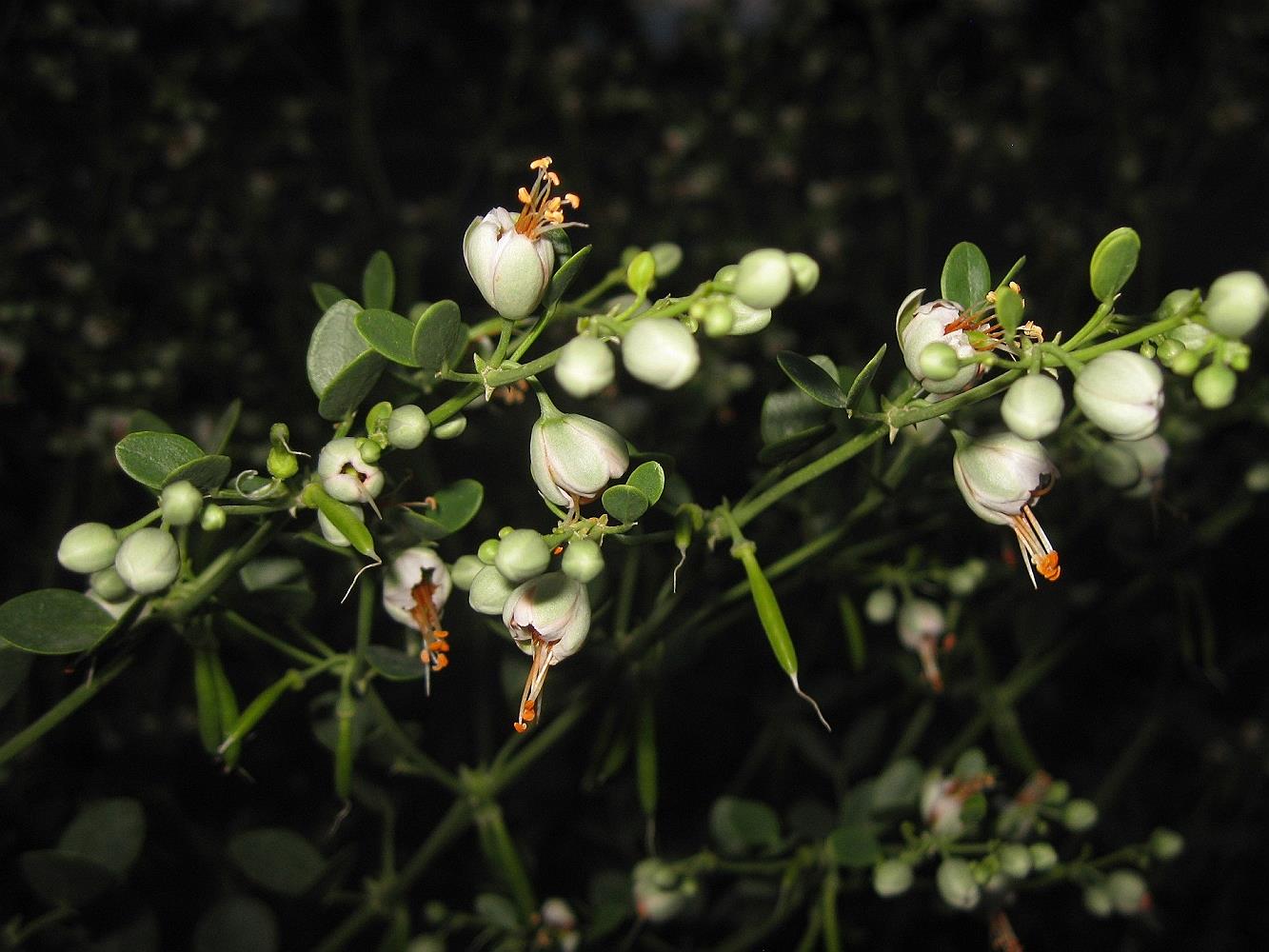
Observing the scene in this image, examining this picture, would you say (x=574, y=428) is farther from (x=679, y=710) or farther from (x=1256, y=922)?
(x=1256, y=922)

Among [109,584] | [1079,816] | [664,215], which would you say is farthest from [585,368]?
[664,215]

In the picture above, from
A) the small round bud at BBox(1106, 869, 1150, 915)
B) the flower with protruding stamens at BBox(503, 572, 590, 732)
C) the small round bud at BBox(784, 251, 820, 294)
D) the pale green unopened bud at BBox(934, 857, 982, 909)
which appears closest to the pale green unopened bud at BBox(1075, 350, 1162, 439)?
the small round bud at BBox(784, 251, 820, 294)

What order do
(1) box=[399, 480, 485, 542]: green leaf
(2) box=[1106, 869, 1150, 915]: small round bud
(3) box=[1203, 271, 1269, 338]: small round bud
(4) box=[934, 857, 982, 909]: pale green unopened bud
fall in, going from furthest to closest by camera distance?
(2) box=[1106, 869, 1150, 915]: small round bud → (4) box=[934, 857, 982, 909]: pale green unopened bud → (1) box=[399, 480, 485, 542]: green leaf → (3) box=[1203, 271, 1269, 338]: small round bud

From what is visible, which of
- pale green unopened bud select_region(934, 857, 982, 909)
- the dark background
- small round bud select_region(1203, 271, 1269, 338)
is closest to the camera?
small round bud select_region(1203, 271, 1269, 338)

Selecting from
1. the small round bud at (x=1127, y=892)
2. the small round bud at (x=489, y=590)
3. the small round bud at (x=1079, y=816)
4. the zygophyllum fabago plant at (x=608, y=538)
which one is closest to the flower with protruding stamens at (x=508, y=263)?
the zygophyllum fabago plant at (x=608, y=538)

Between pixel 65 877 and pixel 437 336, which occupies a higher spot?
pixel 437 336

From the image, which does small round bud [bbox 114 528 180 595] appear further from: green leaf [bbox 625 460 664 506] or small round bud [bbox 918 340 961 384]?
small round bud [bbox 918 340 961 384]

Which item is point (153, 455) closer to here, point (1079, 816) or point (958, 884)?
point (958, 884)
